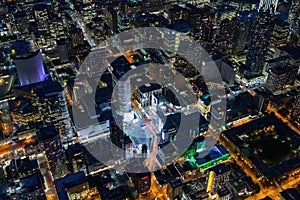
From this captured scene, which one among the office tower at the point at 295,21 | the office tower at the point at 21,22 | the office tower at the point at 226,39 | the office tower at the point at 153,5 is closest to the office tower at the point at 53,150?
the office tower at the point at 226,39

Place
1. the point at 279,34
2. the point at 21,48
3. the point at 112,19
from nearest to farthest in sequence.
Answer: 1. the point at 21,48
2. the point at 279,34
3. the point at 112,19

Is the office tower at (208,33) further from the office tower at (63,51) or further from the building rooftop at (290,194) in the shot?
the building rooftop at (290,194)

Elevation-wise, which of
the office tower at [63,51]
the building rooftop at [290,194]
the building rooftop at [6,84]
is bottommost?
the building rooftop at [290,194]

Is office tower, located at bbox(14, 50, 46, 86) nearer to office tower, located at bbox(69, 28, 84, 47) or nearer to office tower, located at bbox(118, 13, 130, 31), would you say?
office tower, located at bbox(69, 28, 84, 47)

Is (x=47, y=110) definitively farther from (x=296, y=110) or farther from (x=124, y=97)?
(x=296, y=110)

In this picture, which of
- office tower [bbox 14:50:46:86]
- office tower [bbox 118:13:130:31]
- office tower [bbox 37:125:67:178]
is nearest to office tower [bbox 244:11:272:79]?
office tower [bbox 118:13:130:31]

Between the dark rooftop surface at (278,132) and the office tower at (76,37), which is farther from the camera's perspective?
the office tower at (76,37)

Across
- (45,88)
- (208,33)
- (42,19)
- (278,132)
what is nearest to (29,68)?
(45,88)
